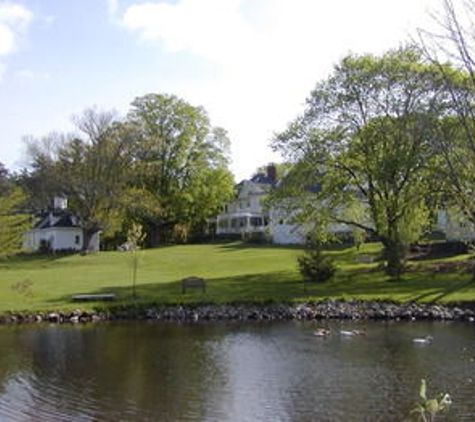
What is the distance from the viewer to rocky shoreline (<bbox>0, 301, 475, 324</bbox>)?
3231cm

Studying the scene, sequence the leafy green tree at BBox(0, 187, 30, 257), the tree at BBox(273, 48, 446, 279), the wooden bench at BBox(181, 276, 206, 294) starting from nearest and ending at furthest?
the leafy green tree at BBox(0, 187, 30, 257)
the wooden bench at BBox(181, 276, 206, 294)
the tree at BBox(273, 48, 446, 279)

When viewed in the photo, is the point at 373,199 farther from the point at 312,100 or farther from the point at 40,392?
the point at 40,392

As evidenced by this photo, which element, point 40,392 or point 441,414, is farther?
point 40,392

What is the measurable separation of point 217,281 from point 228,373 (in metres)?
23.5

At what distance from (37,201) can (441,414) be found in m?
77.7

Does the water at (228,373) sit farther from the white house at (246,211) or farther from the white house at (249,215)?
the white house at (246,211)

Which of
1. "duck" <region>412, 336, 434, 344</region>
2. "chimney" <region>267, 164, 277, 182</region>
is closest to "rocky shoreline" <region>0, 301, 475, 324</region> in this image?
"duck" <region>412, 336, 434, 344</region>

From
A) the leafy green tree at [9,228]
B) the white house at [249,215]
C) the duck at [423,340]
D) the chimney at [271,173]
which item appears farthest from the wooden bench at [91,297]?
the chimney at [271,173]

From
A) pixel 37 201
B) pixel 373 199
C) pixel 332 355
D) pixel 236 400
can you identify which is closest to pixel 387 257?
pixel 373 199

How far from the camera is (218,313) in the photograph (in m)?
33.5

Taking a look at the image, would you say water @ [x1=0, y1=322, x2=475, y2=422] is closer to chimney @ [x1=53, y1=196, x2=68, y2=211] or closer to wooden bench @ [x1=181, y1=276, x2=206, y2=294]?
wooden bench @ [x1=181, y1=276, x2=206, y2=294]

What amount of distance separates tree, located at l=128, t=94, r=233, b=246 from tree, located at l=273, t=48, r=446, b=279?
33.9 m

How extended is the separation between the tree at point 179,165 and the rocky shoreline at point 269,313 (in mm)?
43978

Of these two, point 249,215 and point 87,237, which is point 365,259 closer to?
point 87,237
